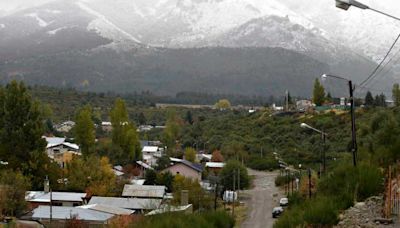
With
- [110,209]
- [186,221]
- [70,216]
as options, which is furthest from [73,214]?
[186,221]

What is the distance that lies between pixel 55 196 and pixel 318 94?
56.4 meters

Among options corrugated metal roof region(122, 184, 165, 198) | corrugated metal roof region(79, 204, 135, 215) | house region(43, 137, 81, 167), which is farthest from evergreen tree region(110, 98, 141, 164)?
corrugated metal roof region(79, 204, 135, 215)

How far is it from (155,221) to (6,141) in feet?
87.4

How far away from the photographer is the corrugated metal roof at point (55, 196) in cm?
3628

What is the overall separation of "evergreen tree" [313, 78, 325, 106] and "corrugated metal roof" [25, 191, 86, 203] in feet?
175

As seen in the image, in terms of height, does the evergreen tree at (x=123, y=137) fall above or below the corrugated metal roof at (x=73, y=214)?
above

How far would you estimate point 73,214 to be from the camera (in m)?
29.3

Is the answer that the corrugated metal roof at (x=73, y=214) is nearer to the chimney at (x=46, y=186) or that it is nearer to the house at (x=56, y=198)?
the house at (x=56, y=198)

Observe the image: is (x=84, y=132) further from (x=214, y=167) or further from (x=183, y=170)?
(x=214, y=167)

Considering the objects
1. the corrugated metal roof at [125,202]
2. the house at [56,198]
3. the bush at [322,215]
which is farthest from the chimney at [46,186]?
the bush at [322,215]

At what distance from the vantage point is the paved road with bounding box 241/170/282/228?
3356 centimetres

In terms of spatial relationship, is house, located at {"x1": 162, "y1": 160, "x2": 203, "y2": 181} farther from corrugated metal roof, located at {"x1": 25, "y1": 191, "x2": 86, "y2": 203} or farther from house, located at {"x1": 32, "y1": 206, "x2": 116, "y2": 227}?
house, located at {"x1": 32, "y1": 206, "x2": 116, "y2": 227}

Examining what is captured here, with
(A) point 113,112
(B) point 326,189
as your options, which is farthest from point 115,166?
(B) point 326,189

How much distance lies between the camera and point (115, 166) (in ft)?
177
